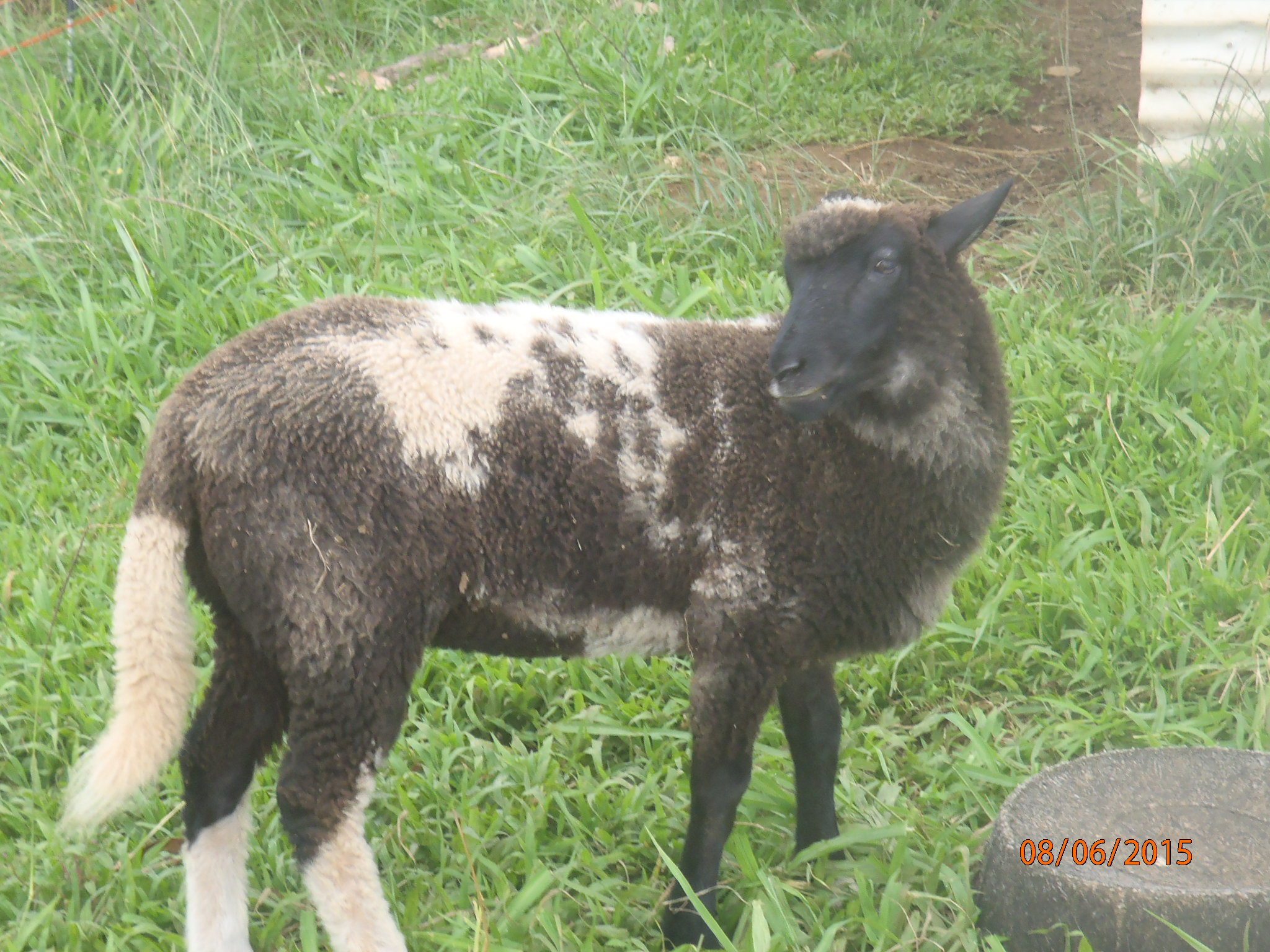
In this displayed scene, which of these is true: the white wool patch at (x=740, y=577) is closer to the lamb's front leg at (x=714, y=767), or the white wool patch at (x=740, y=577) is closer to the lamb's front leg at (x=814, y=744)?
the lamb's front leg at (x=714, y=767)

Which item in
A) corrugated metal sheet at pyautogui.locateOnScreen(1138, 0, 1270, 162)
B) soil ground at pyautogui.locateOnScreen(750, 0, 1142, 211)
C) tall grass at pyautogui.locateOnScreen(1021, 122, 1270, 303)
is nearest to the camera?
tall grass at pyautogui.locateOnScreen(1021, 122, 1270, 303)

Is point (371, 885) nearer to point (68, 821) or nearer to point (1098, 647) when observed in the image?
point (68, 821)

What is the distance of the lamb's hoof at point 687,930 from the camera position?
290cm

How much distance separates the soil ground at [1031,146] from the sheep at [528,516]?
8.43 ft

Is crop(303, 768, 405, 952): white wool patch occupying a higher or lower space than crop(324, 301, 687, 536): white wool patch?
lower

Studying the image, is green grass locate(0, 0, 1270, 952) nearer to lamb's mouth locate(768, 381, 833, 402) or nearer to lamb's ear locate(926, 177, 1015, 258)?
lamb's mouth locate(768, 381, 833, 402)

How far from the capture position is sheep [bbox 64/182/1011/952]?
101 inches

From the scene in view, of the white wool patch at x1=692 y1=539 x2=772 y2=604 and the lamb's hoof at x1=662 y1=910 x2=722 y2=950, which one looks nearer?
the white wool patch at x1=692 y1=539 x2=772 y2=604

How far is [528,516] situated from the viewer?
265 centimetres

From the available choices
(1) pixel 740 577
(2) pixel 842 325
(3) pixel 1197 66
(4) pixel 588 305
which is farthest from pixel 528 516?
(3) pixel 1197 66
